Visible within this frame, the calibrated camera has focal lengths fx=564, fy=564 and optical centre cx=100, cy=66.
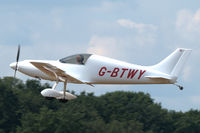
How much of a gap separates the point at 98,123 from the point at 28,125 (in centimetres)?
836

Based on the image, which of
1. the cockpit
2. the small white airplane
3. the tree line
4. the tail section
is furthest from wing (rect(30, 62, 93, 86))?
the tree line

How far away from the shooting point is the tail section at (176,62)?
84.1 feet

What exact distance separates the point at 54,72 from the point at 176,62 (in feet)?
18.3

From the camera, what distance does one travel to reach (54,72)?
2575cm

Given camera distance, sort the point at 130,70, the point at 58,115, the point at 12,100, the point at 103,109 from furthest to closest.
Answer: the point at 103,109
the point at 12,100
the point at 58,115
the point at 130,70

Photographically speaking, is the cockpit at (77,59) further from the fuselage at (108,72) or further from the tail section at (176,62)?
the tail section at (176,62)

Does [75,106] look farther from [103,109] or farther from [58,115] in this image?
[58,115]

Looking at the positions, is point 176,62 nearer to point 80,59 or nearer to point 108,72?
point 108,72

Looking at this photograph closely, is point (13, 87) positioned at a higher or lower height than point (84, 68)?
lower

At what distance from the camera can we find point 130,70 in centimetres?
2570

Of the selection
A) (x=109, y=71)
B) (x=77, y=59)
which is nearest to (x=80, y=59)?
(x=77, y=59)

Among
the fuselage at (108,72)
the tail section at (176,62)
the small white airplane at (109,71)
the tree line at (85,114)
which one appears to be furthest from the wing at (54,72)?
the tree line at (85,114)

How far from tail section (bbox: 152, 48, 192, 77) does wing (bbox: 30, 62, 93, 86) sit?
390 centimetres

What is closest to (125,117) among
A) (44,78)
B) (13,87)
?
(13,87)
